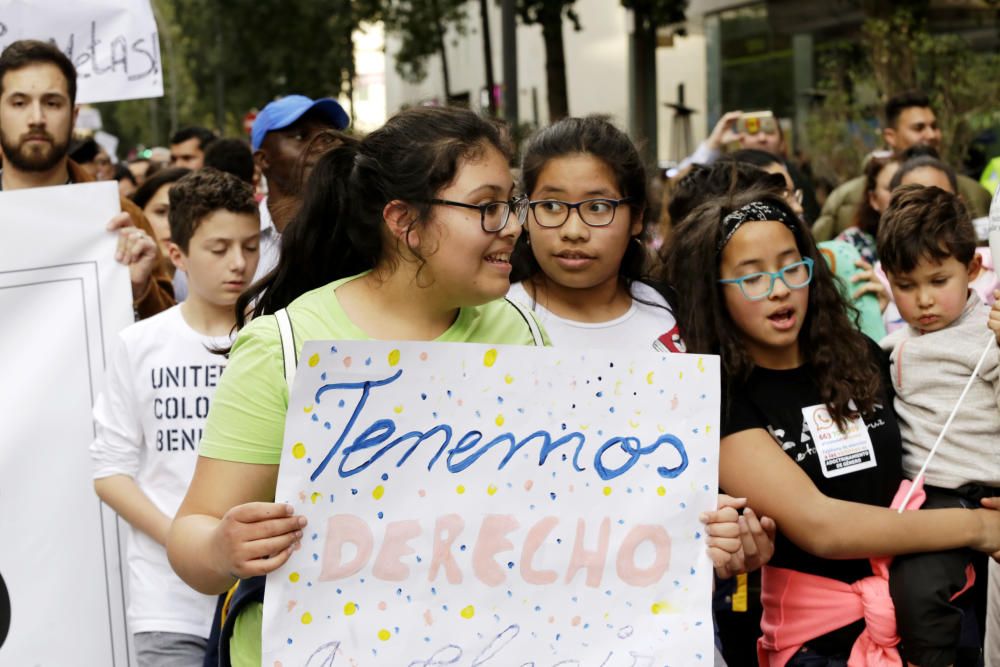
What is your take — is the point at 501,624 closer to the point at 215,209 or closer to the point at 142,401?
the point at 142,401

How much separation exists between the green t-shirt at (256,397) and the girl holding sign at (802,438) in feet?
3.32

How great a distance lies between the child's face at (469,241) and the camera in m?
2.32

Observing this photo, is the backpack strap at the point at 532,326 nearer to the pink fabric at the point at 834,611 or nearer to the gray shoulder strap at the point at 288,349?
the gray shoulder strap at the point at 288,349

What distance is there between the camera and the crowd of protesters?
7.66 ft

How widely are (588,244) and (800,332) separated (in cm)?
57

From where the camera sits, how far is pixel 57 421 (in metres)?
3.90

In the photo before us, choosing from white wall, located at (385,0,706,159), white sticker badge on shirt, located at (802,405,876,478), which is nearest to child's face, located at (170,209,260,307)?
white sticker badge on shirt, located at (802,405,876,478)

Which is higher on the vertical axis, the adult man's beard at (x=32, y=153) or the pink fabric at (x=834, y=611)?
the adult man's beard at (x=32, y=153)

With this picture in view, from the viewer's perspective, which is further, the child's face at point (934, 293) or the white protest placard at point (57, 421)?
the white protest placard at point (57, 421)

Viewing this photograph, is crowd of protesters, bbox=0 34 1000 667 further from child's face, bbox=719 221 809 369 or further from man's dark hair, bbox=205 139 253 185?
man's dark hair, bbox=205 139 253 185

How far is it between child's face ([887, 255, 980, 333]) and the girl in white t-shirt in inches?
26.8

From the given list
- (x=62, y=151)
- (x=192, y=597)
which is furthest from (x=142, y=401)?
(x=62, y=151)

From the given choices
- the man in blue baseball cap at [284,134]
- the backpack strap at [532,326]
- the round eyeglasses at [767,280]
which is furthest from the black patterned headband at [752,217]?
the man in blue baseball cap at [284,134]

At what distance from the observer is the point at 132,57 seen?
16.9ft
